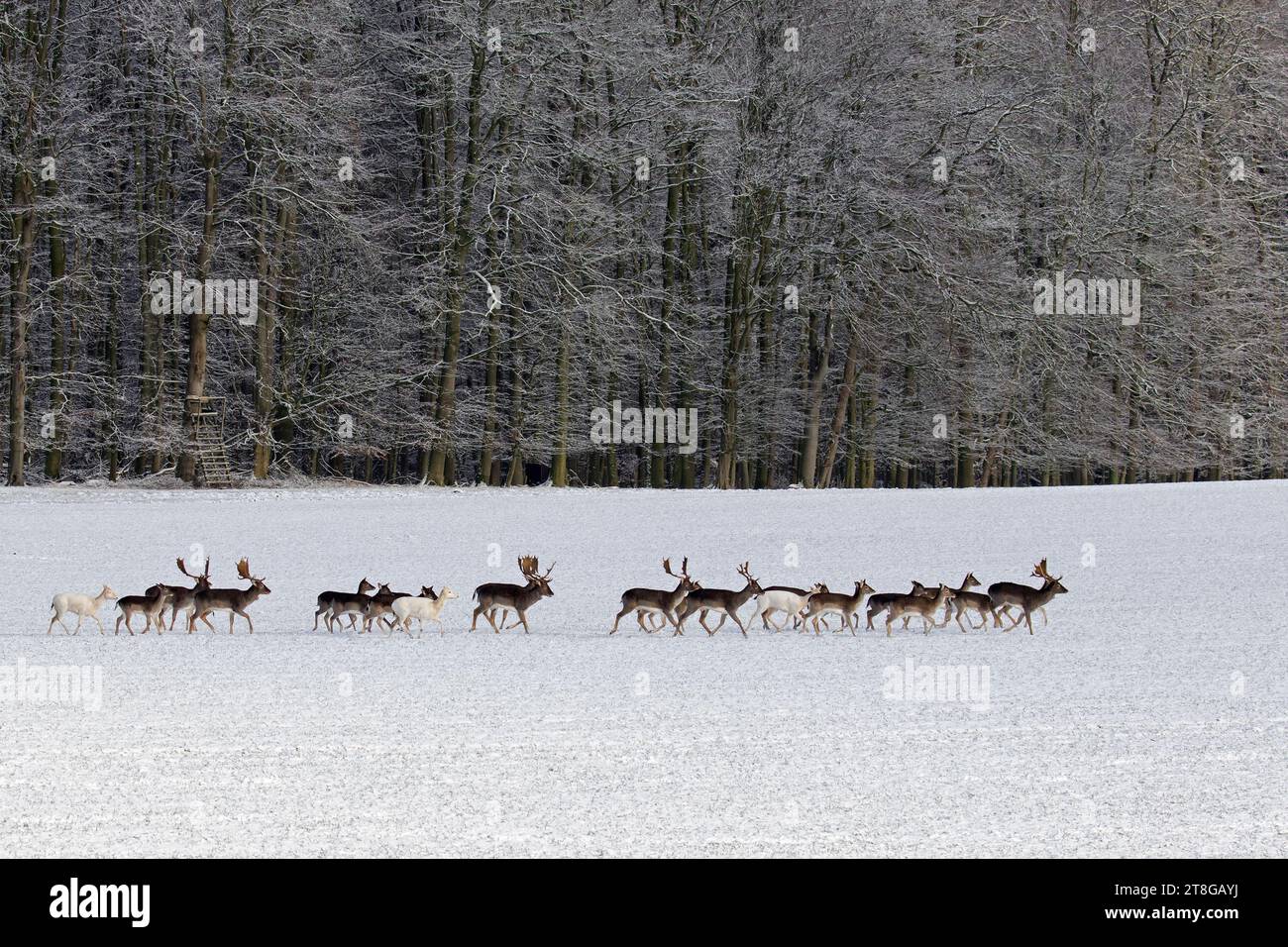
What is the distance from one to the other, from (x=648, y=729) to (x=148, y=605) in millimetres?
5964

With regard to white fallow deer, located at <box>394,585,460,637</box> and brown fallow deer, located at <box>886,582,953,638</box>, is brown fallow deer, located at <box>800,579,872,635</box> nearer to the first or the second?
→ brown fallow deer, located at <box>886,582,953,638</box>

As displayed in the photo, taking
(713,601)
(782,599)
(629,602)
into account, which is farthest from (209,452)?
(782,599)

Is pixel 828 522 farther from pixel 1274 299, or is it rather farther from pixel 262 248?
pixel 1274 299

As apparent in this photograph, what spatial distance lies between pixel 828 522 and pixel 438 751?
15775 mm

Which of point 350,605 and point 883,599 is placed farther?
point 350,605

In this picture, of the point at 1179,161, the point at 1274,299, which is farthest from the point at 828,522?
the point at 1274,299

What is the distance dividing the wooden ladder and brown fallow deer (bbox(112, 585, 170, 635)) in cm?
1728

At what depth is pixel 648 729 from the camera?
27.3 feet

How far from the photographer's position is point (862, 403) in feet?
138

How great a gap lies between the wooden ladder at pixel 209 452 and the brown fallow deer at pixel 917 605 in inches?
782

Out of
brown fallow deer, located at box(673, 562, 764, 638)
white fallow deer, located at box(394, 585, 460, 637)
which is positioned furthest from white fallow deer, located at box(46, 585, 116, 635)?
brown fallow deer, located at box(673, 562, 764, 638)

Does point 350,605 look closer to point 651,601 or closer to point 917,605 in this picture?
point 651,601

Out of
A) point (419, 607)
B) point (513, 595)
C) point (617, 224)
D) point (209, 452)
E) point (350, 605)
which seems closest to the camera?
point (419, 607)

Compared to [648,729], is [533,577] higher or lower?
higher
